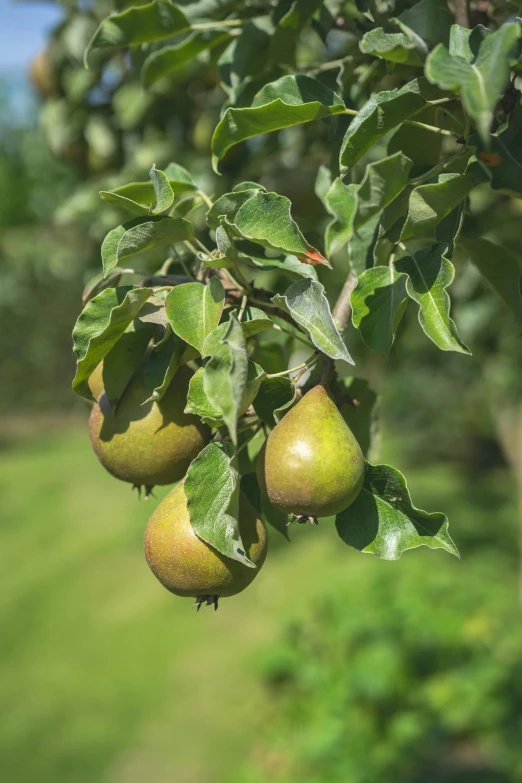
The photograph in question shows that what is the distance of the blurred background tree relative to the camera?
188cm

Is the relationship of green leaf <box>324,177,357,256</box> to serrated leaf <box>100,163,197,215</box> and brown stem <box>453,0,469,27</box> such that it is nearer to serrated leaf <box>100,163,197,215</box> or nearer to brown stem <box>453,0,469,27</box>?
serrated leaf <box>100,163,197,215</box>

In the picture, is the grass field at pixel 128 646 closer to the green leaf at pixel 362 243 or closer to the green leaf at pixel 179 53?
the green leaf at pixel 179 53

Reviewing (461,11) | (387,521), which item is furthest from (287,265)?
(461,11)

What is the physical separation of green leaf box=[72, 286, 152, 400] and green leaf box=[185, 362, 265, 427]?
0.12 m

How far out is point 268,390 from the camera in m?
0.91

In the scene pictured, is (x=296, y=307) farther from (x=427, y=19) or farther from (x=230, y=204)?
(x=427, y=19)

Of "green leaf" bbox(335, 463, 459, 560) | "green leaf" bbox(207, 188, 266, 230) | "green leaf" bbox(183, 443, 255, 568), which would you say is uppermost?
"green leaf" bbox(207, 188, 266, 230)

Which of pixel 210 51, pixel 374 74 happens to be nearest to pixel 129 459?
pixel 374 74

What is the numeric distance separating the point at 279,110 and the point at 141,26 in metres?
0.45

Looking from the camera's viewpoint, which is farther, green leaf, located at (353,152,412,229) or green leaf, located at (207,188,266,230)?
green leaf, located at (207,188,266,230)

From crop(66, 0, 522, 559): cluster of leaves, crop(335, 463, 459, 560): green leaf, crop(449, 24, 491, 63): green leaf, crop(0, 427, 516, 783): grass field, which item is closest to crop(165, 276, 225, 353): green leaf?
crop(66, 0, 522, 559): cluster of leaves

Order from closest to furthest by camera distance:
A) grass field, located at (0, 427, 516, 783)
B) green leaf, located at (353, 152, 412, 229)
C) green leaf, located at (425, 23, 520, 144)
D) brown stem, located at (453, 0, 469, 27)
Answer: green leaf, located at (425, 23, 520, 144) → green leaf, located at (353, 152, 412, 229) → brown stem, located at (453, 0, 469, 27) → grass field, located at (0, 427, 516, 783)

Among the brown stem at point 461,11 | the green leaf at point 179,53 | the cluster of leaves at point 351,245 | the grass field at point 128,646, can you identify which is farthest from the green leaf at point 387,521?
the grass field at point 128,646

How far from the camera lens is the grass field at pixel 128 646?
174 inches
